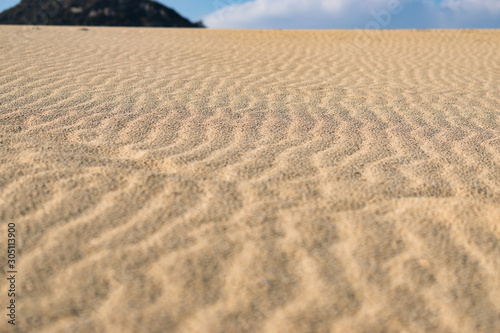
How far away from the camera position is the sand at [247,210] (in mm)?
1486

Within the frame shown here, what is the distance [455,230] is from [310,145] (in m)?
1.13

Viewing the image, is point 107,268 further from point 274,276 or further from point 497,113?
point 497,113

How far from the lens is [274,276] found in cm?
162

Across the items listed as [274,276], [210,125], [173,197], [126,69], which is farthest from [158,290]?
[126,69]

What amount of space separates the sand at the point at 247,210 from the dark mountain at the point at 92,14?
109 feet

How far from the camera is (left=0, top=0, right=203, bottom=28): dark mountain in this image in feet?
111

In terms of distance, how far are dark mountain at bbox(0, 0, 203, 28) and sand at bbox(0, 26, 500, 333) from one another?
109 ft

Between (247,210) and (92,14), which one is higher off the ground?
(92,14)

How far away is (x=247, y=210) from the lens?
6.51 feet

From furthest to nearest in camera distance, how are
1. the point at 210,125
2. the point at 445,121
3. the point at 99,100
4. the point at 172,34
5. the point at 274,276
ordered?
the point at 172,34, the point at 99,100, the point at 445,121, the point at 210,125, the point at 274,276

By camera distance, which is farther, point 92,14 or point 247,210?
point 92,14

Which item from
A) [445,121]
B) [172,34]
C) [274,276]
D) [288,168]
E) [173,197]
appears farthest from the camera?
[172,34]

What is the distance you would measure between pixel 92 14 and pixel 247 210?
3669 cm

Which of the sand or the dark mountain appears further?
the dark mountain
